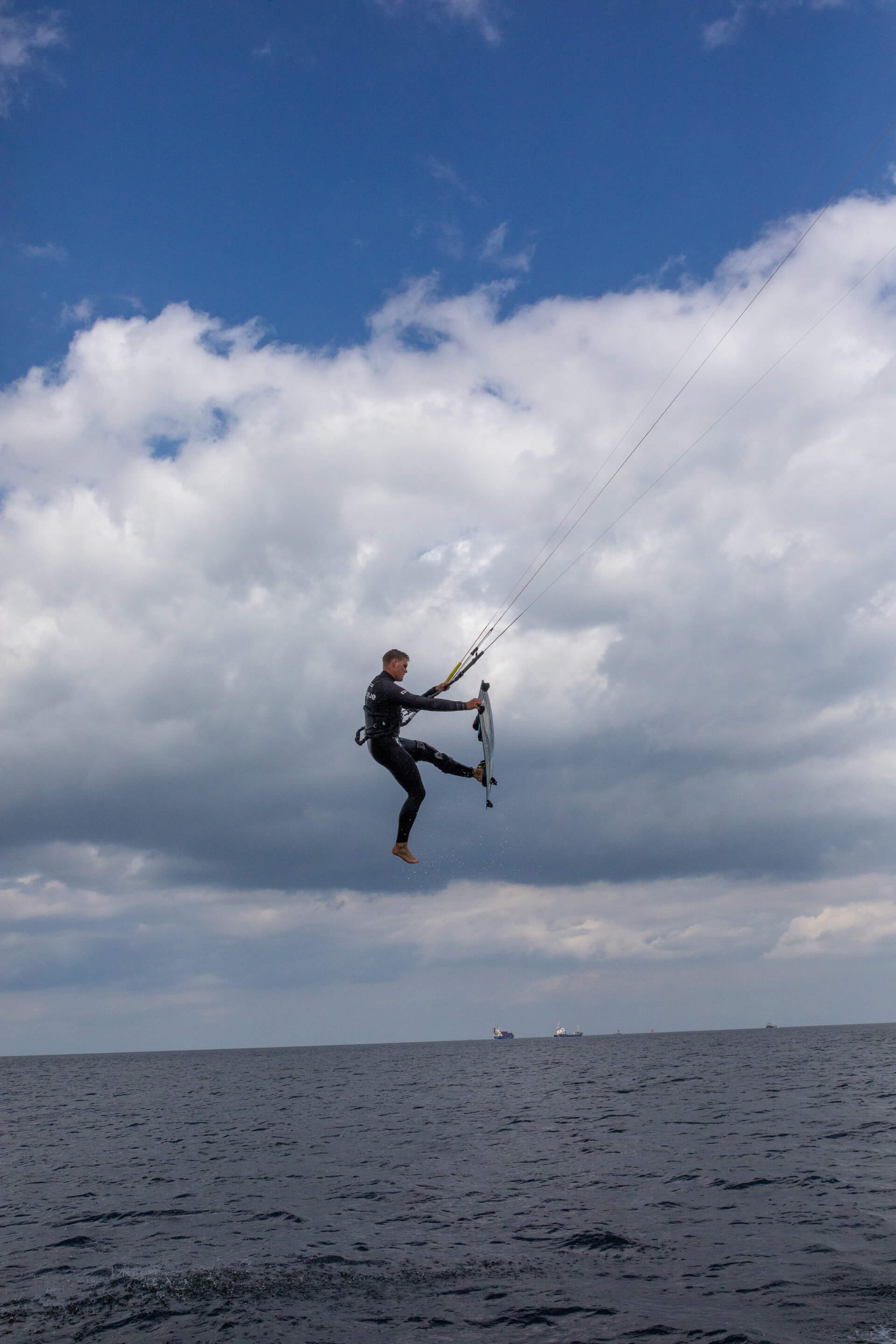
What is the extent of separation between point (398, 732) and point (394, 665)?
1.17 m

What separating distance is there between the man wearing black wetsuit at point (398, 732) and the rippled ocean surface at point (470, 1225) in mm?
8038

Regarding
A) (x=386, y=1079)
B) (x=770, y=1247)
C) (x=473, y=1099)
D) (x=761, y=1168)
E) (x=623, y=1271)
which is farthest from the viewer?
(x=386, y=1079)

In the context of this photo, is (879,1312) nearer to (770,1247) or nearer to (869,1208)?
(770,1247)

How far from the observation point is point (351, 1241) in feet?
68.8

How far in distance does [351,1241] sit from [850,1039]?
582 feet

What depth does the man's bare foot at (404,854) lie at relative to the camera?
51.7ft

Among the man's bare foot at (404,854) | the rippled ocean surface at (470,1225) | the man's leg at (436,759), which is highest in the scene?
the man's leg at (436,759)

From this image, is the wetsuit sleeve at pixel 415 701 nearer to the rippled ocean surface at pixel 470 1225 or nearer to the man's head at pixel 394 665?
the man's head at pixel 394 665

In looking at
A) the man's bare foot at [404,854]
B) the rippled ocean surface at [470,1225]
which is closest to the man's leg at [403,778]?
the man's bare foot at [404,854]

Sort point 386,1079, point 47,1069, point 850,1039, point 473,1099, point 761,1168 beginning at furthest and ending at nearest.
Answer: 1. point 47,1069
2. point 850,1039
3. point 386,1079
4. point 473,1099
5. point 761,1168

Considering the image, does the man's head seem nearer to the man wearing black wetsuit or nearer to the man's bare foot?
the man wearing black wetsuit

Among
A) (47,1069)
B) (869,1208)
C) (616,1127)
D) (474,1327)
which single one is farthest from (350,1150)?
(47,1069)

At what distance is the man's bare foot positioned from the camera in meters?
15.8

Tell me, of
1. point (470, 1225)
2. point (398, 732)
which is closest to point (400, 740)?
point (398, 732)
